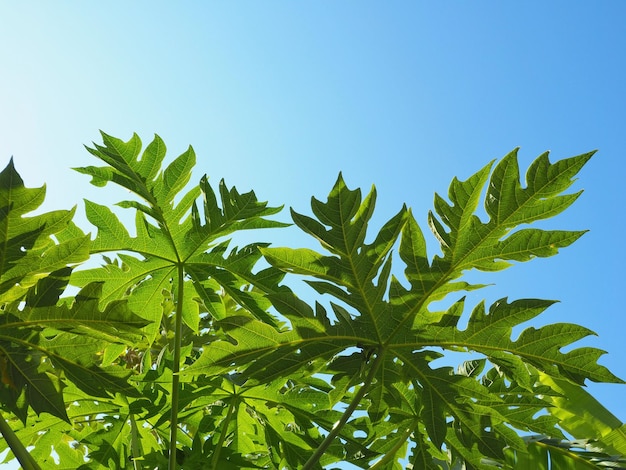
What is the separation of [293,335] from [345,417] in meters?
0.29

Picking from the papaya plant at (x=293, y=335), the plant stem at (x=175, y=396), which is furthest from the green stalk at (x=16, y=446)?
the plant stem at (x=175, y=396)

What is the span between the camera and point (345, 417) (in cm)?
193

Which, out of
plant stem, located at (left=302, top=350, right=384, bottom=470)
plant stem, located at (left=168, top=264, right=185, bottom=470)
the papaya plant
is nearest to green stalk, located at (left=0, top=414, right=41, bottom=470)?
the papaya plant

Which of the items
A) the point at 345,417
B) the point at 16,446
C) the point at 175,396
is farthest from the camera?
the point at 175,396

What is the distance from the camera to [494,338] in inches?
78.2

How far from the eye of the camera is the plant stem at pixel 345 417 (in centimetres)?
189

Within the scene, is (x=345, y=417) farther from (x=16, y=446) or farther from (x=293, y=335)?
(x=16, y=446)

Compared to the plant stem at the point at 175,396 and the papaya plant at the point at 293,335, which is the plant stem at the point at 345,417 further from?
the plant stem at the point at 175,396

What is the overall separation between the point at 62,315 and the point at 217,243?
1040mm

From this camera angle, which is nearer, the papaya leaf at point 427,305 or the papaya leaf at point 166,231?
the papaya leaf at point 427,305

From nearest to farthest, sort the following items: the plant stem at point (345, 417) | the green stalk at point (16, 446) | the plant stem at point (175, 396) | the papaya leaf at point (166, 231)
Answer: the green stalk at point (16, 446)
the plant stem at point (345, 417)
the plant stem at point (175, 396)
the papaya leaf at point (166, 231)

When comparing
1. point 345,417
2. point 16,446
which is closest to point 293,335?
point 345,417

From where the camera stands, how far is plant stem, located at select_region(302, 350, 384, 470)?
1.89 metres

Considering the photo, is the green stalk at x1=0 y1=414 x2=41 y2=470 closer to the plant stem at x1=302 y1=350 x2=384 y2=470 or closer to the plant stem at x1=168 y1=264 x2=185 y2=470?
the plant stem at x1=168 y1=264 x2=185 y2=470
